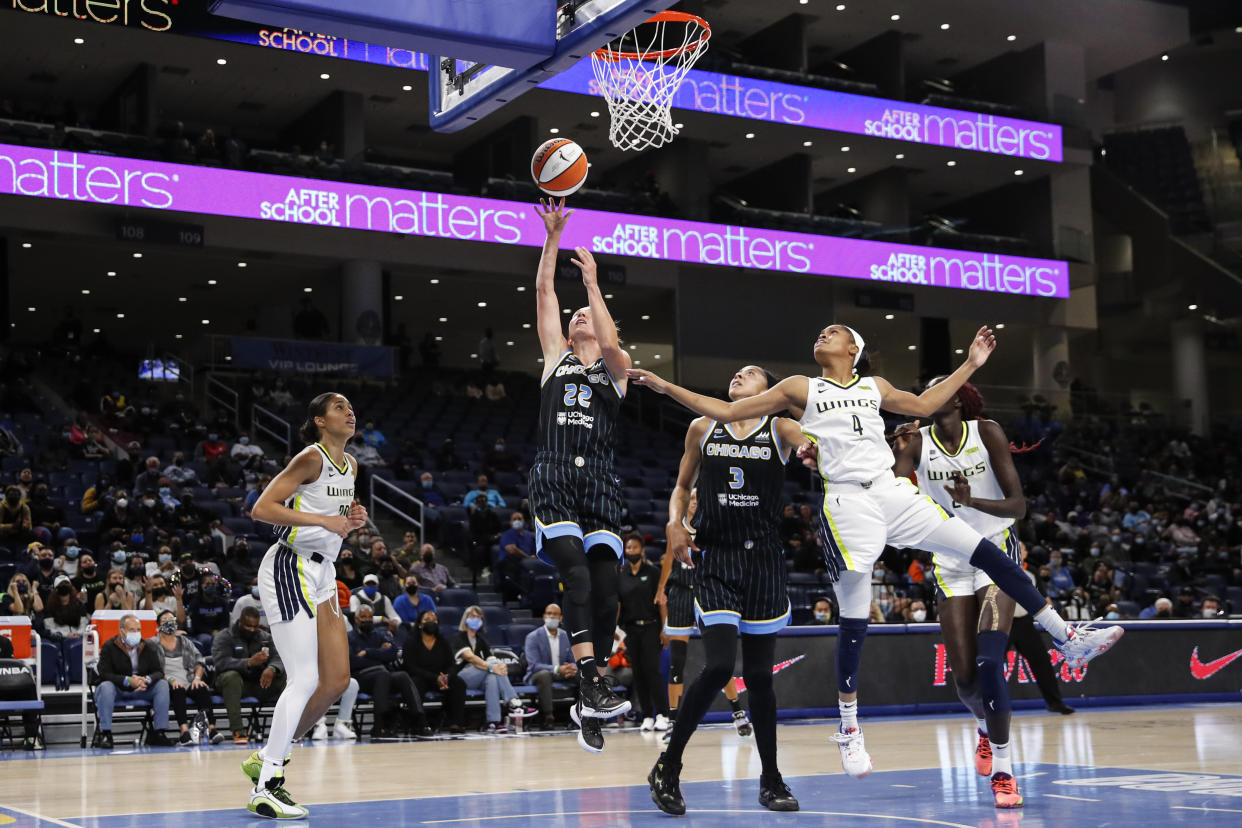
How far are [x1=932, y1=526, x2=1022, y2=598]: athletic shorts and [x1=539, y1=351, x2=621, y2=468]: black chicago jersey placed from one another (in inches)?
95.6

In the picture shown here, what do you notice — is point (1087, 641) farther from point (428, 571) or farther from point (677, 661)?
point (428, 571)

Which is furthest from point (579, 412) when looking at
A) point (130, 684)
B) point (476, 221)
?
point (476, 221)

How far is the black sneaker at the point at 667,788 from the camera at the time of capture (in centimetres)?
742

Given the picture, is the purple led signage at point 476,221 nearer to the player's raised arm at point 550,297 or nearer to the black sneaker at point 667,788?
the player's raised arm at point 550,297

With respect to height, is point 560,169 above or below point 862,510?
above

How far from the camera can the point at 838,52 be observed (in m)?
38.5

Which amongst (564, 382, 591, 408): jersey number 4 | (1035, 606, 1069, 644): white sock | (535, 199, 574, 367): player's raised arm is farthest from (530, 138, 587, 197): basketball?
(1035, 606, 1069, 644): white sock

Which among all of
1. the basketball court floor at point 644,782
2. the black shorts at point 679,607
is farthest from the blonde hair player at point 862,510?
the black shorts at point 679,607

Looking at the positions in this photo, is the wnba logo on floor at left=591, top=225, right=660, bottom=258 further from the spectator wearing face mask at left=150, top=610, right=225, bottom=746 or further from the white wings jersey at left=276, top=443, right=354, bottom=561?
the white wings jersey at left=276, top=443, right=354, bottom=561

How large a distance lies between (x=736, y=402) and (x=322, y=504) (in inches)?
102

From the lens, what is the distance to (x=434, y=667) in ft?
49.8

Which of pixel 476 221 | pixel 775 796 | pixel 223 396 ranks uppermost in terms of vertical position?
pixel 476 221

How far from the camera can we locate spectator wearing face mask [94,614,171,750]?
14.0 metres

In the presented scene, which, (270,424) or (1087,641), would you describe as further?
(270,424)
